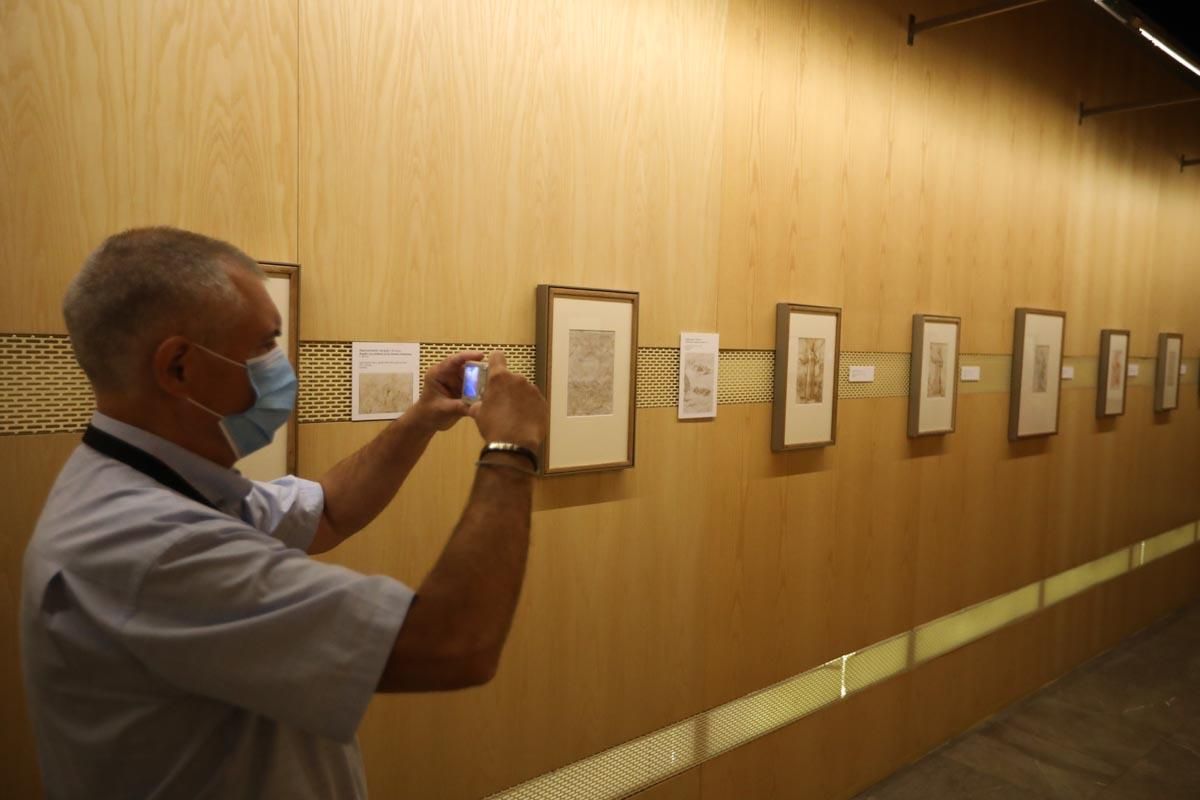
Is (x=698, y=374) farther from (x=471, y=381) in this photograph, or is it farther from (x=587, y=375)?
(x=471, y=381)

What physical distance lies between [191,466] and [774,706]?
127 inches

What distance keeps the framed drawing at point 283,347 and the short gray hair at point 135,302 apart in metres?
0.92

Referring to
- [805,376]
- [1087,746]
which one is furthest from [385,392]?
[1087,746]

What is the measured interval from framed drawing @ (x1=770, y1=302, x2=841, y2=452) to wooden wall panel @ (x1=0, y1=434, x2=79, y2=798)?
8.88 ft

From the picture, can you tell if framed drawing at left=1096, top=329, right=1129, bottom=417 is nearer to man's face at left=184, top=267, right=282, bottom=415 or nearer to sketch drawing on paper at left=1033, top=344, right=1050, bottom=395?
sketch drawing on paper at left=1033, top=344, right=1050, bottom=395

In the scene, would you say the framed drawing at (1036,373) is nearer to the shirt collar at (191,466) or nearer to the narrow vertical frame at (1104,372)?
the narrow vertical frame at (1104,372)

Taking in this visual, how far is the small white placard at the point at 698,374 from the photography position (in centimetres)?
335

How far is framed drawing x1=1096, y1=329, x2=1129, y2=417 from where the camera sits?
20.1 ft

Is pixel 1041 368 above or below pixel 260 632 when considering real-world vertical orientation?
above

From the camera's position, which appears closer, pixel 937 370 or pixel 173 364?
pixel 173 364

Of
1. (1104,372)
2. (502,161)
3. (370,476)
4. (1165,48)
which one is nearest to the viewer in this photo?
(370,476)

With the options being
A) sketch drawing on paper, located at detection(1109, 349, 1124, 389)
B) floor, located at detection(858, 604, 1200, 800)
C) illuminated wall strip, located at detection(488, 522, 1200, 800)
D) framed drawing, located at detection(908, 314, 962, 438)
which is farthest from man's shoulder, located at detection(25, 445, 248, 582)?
sketch drawing on paper, located at detection(1109, 349, 1124, 389)

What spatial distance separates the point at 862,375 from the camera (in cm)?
418

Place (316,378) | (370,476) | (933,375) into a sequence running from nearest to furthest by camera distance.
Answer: (370,476) → (316,378) → (933,375)
